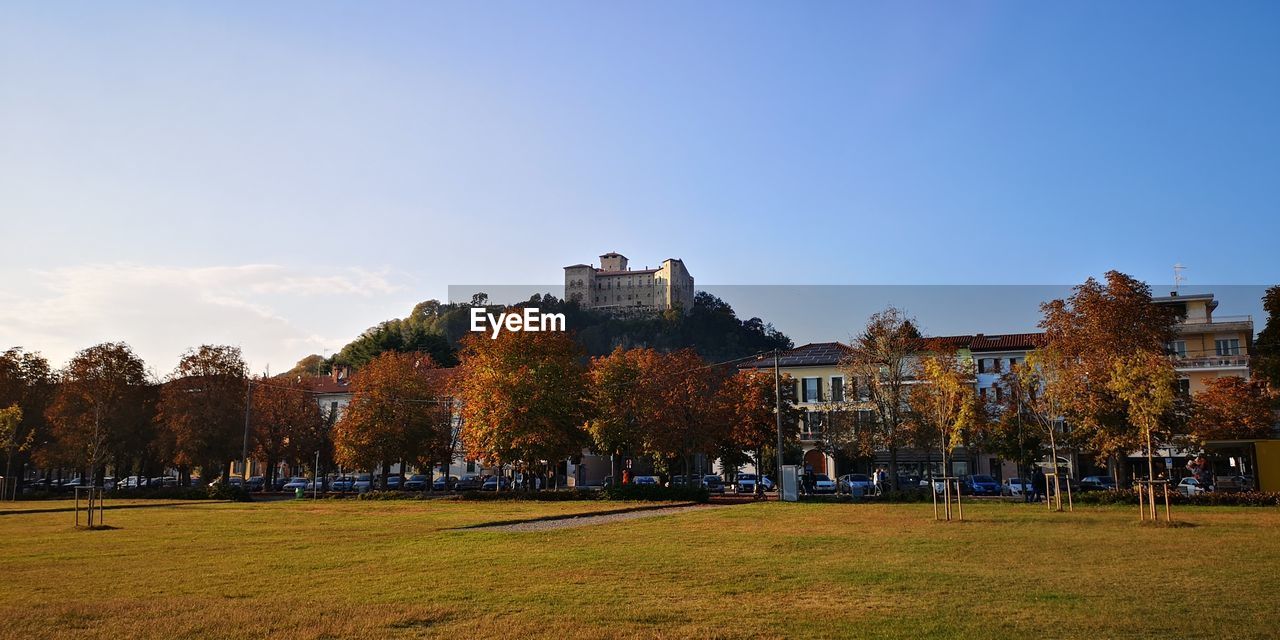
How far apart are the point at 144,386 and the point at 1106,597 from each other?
71.5m

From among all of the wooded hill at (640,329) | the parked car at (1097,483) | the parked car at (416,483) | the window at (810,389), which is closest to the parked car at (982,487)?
the parked car at (1097,483)

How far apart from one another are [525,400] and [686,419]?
9881 millimetres

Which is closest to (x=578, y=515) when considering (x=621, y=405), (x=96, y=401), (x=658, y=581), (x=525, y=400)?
(x=525, y=400)

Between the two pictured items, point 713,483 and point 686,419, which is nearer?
point 686,419

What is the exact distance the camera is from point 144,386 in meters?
69.6

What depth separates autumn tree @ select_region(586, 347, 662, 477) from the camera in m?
56.9

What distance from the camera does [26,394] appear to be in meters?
67.9

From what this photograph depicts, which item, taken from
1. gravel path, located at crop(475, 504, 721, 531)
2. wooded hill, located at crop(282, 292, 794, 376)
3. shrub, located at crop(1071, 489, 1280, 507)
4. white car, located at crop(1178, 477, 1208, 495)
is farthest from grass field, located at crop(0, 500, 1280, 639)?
A: wooded hill, located at crop(282, 292, 794, 376)

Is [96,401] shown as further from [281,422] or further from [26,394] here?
[281,422]

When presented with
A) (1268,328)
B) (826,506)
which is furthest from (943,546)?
(1268,328)

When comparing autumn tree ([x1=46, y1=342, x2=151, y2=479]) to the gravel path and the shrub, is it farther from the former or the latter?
the shrub

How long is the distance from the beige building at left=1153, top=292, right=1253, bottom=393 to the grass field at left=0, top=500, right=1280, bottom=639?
55012 mm

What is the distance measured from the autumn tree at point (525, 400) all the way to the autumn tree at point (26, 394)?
3499 cm

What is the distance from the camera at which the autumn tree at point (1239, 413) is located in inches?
2355
